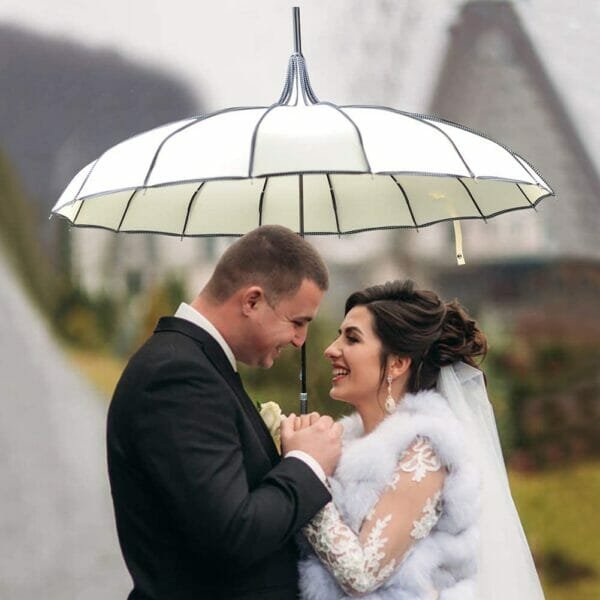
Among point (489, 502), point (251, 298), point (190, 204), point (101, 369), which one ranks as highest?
point (190, 204)

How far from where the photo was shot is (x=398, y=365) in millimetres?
2570

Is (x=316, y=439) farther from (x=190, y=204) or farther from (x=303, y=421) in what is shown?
(x=190, y=204)

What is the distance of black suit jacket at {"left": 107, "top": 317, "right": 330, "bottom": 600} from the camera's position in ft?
6.13

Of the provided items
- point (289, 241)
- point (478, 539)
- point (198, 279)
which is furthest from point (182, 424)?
point (198, 279)

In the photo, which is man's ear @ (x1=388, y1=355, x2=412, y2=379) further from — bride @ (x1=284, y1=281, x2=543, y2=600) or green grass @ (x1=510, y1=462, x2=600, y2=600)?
green grass @ (x1=510, y1=462, x2=600, y2=600)

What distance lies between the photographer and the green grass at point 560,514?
4664 millimetres

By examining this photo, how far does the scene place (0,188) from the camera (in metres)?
→ 4.62

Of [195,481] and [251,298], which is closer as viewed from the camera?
[195,481]

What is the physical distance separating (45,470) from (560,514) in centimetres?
246

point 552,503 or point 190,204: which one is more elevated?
point 190,204

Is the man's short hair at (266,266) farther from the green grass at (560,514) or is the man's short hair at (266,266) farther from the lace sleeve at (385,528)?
the green grass at (560,514)

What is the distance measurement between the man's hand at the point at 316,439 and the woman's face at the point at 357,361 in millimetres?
333

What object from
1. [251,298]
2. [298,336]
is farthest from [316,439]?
[251,298]

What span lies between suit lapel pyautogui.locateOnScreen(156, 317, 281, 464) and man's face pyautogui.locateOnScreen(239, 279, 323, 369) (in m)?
0.07
